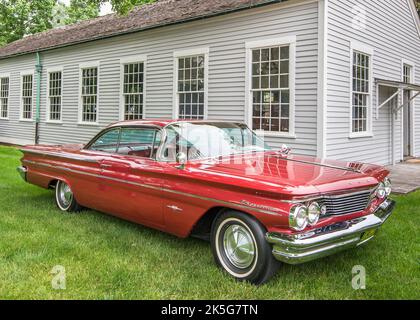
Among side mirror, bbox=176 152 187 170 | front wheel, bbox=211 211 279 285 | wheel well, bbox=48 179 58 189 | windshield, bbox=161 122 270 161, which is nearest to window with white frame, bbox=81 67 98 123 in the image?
wheel well, bbox=48 179 58 189

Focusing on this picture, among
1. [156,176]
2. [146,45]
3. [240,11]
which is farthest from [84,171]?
[146,45]

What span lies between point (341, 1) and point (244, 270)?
7.30 meters

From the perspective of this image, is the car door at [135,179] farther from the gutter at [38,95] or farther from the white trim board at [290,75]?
the gutter at [38,95]

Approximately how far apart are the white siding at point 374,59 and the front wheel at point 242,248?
5291 millimetres

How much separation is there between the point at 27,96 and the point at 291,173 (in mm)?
16361

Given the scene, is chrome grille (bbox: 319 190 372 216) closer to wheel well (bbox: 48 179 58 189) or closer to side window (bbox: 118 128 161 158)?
side window (bbox: 118 128 161 158)

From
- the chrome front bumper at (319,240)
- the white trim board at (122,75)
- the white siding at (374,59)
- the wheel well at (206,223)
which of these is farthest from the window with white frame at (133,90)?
the chrome front bumper at (319,240)

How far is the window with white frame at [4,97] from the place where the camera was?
62.0 feet

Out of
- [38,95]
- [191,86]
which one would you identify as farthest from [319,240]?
[38,95]

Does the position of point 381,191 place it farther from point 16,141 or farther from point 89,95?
point 16,141

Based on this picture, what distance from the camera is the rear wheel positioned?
6.03 m

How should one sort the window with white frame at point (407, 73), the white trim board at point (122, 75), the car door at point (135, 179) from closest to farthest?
the car door at point (135, 179) → the white trim board at point (122, 75) → the window with white frame at point (407, 73)

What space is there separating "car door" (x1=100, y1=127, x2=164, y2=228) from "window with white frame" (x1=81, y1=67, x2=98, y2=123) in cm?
→ 925

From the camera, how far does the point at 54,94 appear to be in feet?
52.4
